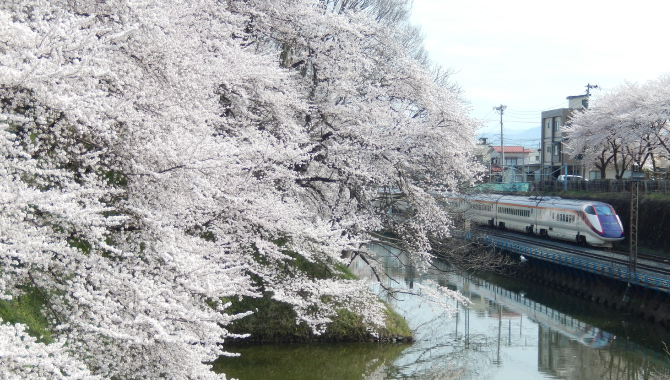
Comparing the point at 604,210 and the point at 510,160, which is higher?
the point at 510,160

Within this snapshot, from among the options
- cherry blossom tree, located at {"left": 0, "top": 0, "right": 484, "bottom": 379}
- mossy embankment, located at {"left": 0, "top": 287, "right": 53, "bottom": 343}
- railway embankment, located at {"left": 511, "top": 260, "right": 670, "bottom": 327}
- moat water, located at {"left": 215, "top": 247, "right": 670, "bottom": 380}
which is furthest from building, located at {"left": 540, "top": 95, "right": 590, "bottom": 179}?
mossy embankment, located at {"left": 0, "top": 287, "right": 53, "bottom": 343}

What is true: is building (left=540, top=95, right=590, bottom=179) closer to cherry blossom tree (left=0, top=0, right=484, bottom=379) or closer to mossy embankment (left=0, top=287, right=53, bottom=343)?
cherry blossom tree (left=0, top=0, right=484, bottom=379)

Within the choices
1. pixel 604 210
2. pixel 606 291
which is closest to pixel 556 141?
pixel 604 210

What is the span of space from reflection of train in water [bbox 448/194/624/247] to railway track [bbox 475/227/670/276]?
1.51ft

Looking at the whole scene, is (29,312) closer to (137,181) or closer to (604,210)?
(137,181)

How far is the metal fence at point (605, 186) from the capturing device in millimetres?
30250

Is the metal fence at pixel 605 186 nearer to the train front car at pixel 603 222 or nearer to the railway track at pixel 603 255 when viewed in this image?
the train front car at pixel 603 222

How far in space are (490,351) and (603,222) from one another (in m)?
13.8

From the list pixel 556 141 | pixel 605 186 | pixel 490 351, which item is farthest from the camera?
pixel 556 141

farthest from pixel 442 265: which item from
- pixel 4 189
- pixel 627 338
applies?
pixel 4 189

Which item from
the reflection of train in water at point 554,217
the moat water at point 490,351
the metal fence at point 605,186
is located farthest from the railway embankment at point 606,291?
the metal fence at point 605,186

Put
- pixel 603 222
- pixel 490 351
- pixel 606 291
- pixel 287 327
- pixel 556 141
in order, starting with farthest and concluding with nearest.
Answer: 1. pixel 556 141
2. pixel 603 222
3. pixel 606 291
4. pixel 490 351
5. pixel 287 327

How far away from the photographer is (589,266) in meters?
22.9

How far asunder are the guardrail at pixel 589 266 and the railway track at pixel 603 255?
3.13 feet
